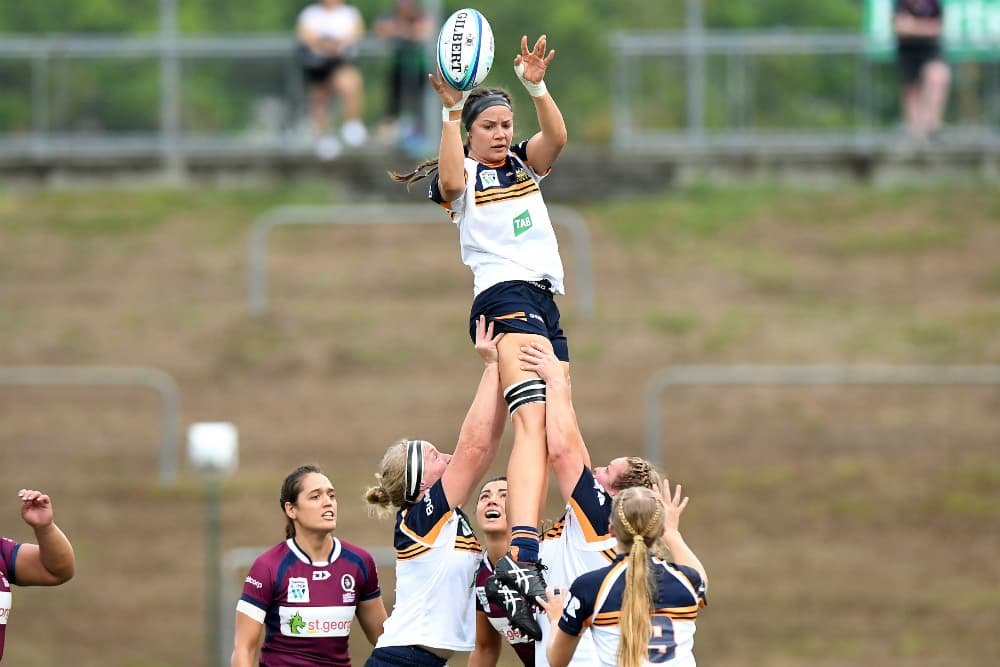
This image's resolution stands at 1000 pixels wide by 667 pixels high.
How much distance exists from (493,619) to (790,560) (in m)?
7.92

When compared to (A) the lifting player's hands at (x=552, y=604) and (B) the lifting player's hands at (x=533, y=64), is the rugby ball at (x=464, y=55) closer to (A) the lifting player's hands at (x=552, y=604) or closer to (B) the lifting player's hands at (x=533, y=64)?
(B) the lifting player's hands at (x=533, y=64)

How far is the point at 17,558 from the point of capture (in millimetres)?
6207

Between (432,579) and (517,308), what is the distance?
45.1 inches

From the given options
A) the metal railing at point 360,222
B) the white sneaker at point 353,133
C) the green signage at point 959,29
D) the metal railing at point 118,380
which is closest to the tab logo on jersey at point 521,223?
the metal railing at point 118,380

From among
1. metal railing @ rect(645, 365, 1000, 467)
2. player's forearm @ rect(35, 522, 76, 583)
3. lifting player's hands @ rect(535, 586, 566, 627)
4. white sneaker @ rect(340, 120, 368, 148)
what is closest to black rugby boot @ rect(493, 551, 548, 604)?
lifting player's hands @ rect(535, 586, 566, 627)

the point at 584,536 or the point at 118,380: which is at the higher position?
the point at 584,536

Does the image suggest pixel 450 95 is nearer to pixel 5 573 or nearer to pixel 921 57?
pixel 5 573

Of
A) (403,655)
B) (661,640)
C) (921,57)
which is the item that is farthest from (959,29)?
(661,640)

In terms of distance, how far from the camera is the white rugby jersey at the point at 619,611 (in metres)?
5.49

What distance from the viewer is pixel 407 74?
19250 millimetres

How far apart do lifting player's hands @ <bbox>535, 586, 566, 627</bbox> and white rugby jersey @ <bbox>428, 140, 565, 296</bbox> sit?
1334 mm

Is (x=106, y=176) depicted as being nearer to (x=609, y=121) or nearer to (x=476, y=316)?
(x=609, y=121)

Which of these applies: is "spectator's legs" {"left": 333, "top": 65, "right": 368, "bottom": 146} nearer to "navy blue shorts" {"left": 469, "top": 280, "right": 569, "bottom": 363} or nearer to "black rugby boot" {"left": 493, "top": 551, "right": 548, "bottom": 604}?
"navy blue shorts" {"left": 469, "top": 280, "right": 569, "bottom": 363}

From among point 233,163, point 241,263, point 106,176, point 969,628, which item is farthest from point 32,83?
point 969,628
